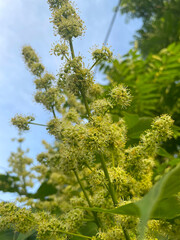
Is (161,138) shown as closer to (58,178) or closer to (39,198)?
(58,178)

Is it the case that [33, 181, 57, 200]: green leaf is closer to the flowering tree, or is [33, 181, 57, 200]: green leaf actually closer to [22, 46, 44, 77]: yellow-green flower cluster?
the flowering tree

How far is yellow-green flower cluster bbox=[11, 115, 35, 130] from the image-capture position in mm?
1866

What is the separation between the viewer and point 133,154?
161 cm

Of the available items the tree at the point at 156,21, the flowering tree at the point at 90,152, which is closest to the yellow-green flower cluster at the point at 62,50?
the flowering tree at the point at 90,152

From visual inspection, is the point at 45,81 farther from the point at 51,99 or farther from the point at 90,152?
the point at 90,152

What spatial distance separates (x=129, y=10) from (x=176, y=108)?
2.84 metres

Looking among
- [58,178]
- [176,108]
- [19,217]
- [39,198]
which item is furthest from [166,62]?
[19,217]

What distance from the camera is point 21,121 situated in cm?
187

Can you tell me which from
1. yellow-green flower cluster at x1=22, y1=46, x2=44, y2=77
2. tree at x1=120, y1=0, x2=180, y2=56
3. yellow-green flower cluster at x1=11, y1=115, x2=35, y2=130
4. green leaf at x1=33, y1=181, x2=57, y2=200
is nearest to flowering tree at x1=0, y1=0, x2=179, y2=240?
yellow-green flower cluster at x1=11, y1=115, x2=35, y2=130

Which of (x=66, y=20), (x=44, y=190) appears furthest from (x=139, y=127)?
(x=44, y=190)

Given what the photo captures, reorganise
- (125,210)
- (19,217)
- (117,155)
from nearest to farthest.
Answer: (125,210) < (19,217) < (117,155)

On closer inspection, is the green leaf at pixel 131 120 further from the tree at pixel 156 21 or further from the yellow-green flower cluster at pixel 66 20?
the tree at pixel 156 21

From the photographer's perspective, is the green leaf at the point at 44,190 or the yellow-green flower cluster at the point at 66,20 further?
the green leaf at the point at 44,190

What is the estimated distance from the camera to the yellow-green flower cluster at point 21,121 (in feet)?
6.12
